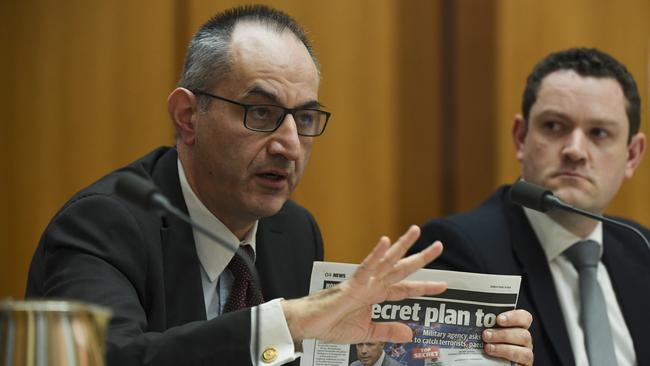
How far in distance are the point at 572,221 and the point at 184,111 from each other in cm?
115

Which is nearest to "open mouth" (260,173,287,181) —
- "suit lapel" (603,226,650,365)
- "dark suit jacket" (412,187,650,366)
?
"dark suit jacket" (412,187,650,366)

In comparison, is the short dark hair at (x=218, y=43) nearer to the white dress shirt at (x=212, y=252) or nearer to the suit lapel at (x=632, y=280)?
the white dress shirt at (x=212, y=252)

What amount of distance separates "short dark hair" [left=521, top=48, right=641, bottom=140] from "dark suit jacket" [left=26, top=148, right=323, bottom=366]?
3.35 ft

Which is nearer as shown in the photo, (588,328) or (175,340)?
(175,340)

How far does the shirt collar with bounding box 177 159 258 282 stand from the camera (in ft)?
6.72

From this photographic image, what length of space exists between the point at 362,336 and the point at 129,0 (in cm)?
181

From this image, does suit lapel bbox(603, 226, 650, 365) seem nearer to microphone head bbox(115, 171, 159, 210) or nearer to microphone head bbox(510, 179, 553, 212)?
microphone head bbox(510, 179, 553, 212)

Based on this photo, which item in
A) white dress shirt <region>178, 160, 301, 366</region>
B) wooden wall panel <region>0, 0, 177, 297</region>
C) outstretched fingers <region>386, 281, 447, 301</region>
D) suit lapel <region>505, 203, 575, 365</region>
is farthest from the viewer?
wooden wall panel <region>0, 0, 177, 297</region>

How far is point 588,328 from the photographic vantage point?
2.44 metres

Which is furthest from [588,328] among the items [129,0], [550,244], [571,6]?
[129,0]

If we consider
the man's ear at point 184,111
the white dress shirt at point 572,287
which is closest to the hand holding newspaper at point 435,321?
the man's ear at point 184,111

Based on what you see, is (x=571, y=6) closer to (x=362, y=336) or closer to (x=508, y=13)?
(x=508, y=13)

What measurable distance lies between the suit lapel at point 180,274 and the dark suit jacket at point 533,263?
83cm

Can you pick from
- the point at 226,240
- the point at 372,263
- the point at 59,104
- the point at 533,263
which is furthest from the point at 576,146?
the point at 59,104
